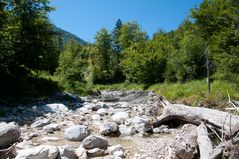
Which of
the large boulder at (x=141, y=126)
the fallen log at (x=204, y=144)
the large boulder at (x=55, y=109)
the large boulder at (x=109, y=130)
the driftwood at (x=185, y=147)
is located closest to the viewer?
the fallen log at (x=204, y=144)

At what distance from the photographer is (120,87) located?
47.2m

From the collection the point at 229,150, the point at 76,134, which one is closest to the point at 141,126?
the point at 76,134

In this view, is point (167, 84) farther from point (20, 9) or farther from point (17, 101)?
point (17, 101)

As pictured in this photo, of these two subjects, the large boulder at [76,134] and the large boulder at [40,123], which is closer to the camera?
the large boulder at [76,134]

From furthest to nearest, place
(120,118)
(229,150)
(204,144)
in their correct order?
(120,118) < (204,144) < (229,150)

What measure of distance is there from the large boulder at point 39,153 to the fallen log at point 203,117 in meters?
4.42

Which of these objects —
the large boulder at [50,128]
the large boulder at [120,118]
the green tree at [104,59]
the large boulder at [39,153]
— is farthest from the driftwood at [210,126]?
the green tree at [104,59]

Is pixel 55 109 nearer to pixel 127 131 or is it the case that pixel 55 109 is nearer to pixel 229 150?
pixel 127 131

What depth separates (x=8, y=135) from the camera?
8508 millimetres

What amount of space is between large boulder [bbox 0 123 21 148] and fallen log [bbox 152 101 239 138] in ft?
18.8

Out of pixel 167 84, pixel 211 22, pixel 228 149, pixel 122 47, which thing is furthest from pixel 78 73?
pixel 228 149

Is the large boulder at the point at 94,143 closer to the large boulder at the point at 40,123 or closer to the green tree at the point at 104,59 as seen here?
the large boulder at the point at 40,123

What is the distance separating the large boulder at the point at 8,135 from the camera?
8320mm

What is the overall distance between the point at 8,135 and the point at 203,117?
6155 millimetres
